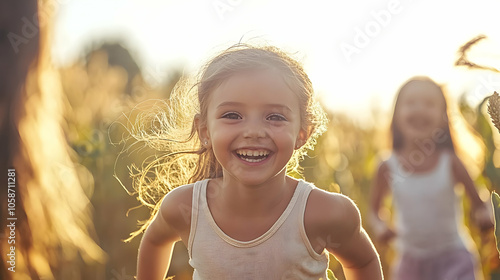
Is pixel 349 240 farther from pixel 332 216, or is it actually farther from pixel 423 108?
pixel 423 108

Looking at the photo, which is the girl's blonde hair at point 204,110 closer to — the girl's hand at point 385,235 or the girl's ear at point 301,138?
the girl's ear at point 301,138

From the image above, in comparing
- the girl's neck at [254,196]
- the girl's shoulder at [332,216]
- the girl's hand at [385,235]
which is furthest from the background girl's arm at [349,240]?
the girl's hand at [385,235]

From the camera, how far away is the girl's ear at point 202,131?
1709 millimetres

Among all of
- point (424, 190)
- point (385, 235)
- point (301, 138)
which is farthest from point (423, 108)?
point (301, 138)

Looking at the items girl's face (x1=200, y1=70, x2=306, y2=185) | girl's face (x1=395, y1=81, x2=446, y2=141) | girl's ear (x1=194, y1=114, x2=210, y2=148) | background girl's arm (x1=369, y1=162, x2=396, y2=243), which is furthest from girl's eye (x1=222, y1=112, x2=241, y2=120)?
girl's face (x1=395, y1=81, x2=446, y2=141)

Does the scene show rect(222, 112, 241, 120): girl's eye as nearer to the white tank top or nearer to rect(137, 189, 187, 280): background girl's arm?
rect(137, 189, 187, 280): background girl's arm

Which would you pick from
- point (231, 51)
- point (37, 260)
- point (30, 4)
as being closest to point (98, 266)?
point (37, 260)

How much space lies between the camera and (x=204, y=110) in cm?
169

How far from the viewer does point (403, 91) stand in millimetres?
3057

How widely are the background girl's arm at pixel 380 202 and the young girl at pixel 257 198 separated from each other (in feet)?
3.13

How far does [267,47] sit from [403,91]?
4.85 ft

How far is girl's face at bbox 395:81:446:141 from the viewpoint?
300 cm

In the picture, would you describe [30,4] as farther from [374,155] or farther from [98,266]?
[374,155]

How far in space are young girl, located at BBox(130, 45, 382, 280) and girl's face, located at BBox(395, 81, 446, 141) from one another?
1362 mm
